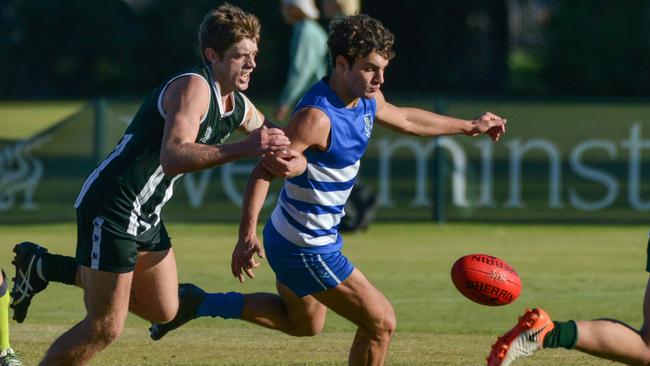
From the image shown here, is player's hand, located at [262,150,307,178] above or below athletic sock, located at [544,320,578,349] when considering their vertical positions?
above

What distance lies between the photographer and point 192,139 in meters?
6.36

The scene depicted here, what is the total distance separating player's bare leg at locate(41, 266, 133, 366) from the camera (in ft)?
21.8

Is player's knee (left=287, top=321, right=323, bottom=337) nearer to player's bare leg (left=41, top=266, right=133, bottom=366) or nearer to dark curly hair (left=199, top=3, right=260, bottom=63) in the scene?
player's bare leg (left=41, top=266, right=133, bottom=366)

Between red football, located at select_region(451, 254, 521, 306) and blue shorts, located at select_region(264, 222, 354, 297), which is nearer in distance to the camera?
blue shorts, located at select_region(264, 222, 354, 297)

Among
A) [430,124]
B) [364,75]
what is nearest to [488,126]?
[430,124]

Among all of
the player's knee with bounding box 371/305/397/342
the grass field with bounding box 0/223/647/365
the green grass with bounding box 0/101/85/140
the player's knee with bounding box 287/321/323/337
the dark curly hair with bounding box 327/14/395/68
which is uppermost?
the dark curly hair with bounding box 327/14/395/68

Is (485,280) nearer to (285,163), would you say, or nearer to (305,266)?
(305,266)

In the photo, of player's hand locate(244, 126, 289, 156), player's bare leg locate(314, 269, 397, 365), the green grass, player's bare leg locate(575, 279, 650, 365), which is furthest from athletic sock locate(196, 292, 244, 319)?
the green grass

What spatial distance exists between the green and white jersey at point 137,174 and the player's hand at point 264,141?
0.60 metres

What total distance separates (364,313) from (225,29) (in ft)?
5.30

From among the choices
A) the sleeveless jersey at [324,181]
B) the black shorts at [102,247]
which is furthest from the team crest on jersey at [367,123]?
the black shorts at [102,247]

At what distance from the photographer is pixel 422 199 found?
1647cm

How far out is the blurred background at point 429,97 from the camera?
16328mm

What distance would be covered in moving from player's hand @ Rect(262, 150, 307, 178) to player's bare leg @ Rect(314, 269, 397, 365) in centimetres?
75
